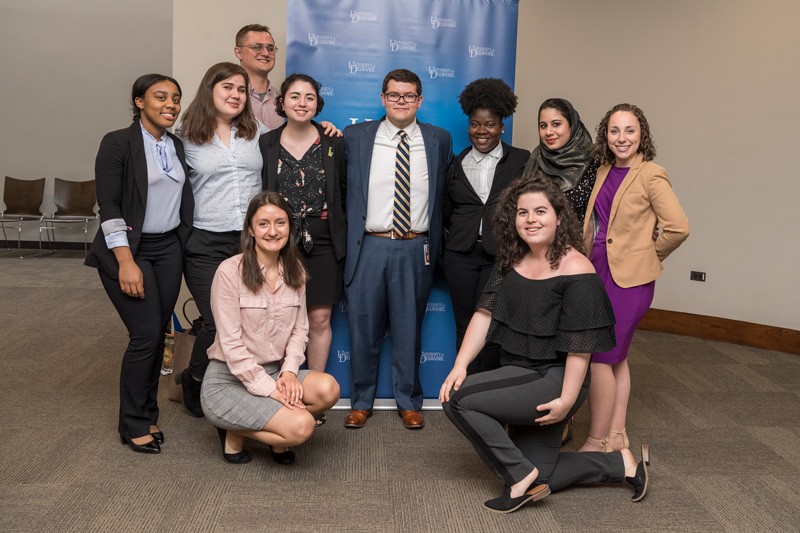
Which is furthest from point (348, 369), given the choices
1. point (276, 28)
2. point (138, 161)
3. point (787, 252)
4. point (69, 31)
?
point (69, 31)

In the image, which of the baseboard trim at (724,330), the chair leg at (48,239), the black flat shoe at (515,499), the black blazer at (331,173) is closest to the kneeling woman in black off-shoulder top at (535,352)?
the black flat shoe at (515,499)

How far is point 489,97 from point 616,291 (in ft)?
3.79

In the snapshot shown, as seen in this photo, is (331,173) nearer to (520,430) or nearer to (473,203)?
(473,203)

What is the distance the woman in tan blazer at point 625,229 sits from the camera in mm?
2992

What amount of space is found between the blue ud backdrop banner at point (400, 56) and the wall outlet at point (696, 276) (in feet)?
9.02

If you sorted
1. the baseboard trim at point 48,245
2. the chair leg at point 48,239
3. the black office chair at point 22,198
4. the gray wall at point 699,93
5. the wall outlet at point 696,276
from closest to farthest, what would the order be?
the gray wall at point 699,93
the wall outlet at point 696,276
the black office chair at point 22,198
the chair leg at point 48,239
the baseboard trim at point 48,245

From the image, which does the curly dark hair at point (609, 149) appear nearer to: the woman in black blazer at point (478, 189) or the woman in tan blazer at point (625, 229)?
the woman in tan blazer at point (625, 229)

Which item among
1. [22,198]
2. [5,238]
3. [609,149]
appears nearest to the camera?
[609,149]

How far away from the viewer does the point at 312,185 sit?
3416 millimetres

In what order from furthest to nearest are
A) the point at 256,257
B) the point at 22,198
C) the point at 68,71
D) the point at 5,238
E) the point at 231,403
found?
the point at 5,238 → the point at 68,71 → the point at 22,198 → the point at 256,257 → the point at 231,403

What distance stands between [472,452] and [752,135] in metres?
3.73

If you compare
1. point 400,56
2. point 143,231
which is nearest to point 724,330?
point 400,56

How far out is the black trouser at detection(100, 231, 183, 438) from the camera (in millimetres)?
3074

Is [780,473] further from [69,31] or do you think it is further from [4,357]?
[69,31]
